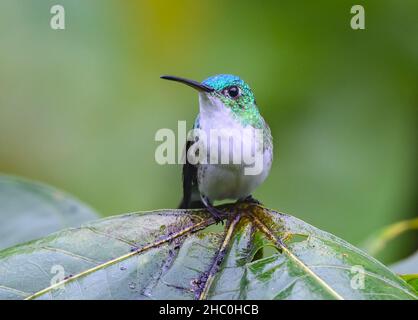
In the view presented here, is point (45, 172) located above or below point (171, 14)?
below

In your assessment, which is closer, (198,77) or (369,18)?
(369,18)

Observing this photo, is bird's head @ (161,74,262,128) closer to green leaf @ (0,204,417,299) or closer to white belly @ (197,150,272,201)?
white belly @ (197,150,272,201)

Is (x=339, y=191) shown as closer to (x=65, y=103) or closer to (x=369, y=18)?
(x=369, y=18)

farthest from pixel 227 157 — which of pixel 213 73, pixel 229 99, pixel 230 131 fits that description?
pixel 213 73

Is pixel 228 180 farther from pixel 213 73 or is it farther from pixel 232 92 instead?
pixel 213 73

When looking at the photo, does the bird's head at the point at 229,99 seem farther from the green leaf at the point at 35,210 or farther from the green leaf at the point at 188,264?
the green leaf at the point at 188,264

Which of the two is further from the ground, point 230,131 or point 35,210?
point 230,131

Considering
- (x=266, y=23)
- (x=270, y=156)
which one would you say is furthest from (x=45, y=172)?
(x=270, y=156)
